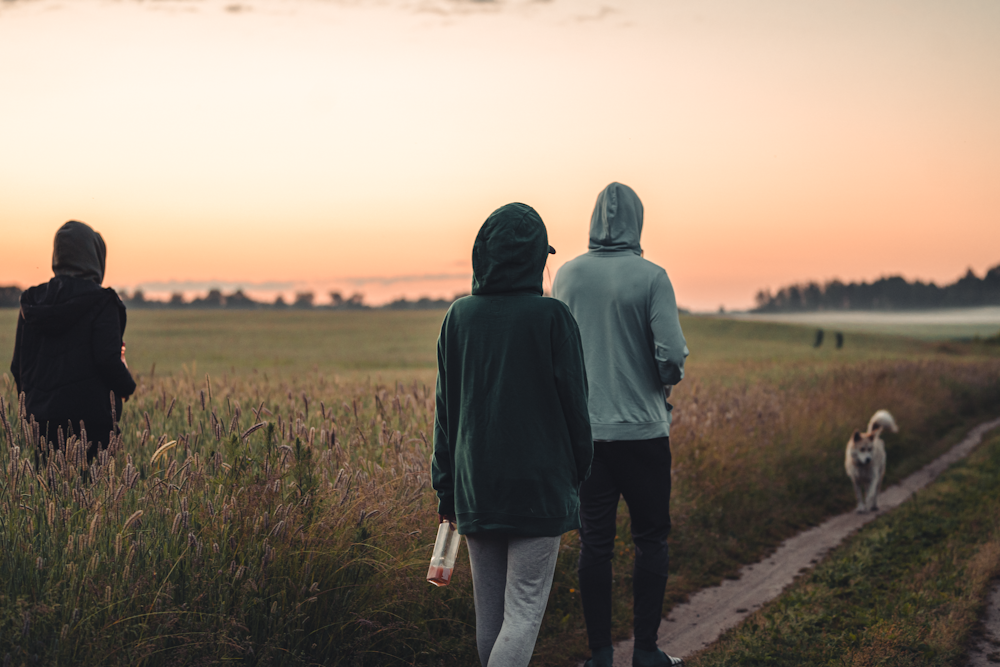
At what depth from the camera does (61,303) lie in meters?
5.14

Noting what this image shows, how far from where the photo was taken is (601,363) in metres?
4.50

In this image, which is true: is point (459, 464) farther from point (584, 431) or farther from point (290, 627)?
point (290, 627)

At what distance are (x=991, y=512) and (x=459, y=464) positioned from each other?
836 centimetres

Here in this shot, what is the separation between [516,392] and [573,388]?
0.82ft

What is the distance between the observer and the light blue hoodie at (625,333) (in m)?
4.42

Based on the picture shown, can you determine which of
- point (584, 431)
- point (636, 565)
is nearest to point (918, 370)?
point (636, 565)

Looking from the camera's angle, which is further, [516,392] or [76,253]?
[76,253]

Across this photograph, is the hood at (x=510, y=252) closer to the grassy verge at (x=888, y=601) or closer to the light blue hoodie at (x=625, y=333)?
the light blue hoodie at (x=625, y=333)

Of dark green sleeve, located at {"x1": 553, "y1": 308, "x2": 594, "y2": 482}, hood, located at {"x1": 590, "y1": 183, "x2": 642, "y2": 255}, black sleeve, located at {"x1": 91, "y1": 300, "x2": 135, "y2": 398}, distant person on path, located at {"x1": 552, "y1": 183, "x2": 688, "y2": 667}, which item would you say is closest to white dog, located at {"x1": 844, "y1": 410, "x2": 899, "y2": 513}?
distant person on path, located at {"x1": 552, "y1": 183, "x2": 688, "y2": 667}

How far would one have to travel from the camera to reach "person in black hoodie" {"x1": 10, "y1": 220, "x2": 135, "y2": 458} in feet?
17.0

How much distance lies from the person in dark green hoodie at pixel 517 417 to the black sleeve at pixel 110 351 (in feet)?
10.5

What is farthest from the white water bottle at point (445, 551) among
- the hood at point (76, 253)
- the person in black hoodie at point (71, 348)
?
the hood at point (76, 253)

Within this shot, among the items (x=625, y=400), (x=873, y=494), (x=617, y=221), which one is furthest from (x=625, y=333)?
(x=873, y=494)

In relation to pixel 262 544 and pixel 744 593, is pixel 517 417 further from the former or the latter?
pixel 744 593
